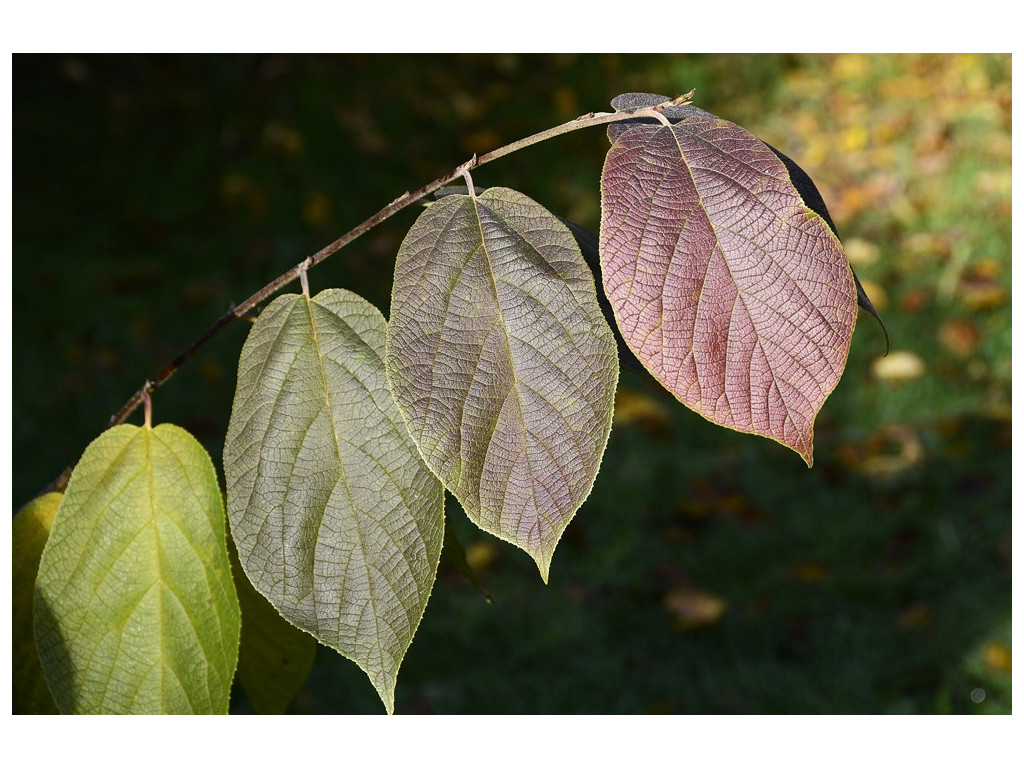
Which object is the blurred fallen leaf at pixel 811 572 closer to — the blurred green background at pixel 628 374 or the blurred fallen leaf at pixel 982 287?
the blurred green background at pixel 628 374

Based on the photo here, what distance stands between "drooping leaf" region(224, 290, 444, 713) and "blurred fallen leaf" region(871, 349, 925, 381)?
2291 millimetres

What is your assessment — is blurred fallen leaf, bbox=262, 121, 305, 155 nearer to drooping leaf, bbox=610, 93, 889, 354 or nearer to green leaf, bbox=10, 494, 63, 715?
green leaf, bbox=10, 494, 63, 715

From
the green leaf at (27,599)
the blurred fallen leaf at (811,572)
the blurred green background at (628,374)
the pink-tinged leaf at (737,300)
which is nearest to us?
the pink-tinged leaf at (737,300)

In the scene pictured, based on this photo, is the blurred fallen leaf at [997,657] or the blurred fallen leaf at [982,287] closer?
the blurred fallen leaf at [997,657]

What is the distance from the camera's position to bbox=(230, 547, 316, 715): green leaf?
0.79 m

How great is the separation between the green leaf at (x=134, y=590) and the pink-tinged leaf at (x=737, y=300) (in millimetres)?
309

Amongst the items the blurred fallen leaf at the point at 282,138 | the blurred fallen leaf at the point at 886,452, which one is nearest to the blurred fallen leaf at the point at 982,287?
the blurred fallen leaf at the point at 886,452

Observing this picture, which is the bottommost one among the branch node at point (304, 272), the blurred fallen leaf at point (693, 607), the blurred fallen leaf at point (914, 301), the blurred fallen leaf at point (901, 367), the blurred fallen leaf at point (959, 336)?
the blurred fallen leaf at point (693, 607)

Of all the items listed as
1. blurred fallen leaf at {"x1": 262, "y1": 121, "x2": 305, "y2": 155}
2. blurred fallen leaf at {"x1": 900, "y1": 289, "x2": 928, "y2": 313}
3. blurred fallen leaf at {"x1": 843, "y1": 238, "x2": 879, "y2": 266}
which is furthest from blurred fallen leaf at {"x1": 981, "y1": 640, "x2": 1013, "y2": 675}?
blurred fallen leaf at {"x1": 262, "y1": 121, "x2": 305, "y2": 155}

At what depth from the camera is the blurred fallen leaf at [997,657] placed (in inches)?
77.3

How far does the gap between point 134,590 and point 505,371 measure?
0.30 metres

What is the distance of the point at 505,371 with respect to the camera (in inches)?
21.6

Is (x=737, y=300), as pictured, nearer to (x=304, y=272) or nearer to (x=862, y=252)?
(x=304, y=272)

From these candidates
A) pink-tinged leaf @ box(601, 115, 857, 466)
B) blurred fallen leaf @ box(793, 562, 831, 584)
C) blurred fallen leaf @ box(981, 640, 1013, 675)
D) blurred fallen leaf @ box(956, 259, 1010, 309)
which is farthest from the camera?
blurred fallen leaf @ box(956, 259, 1010, 309)
